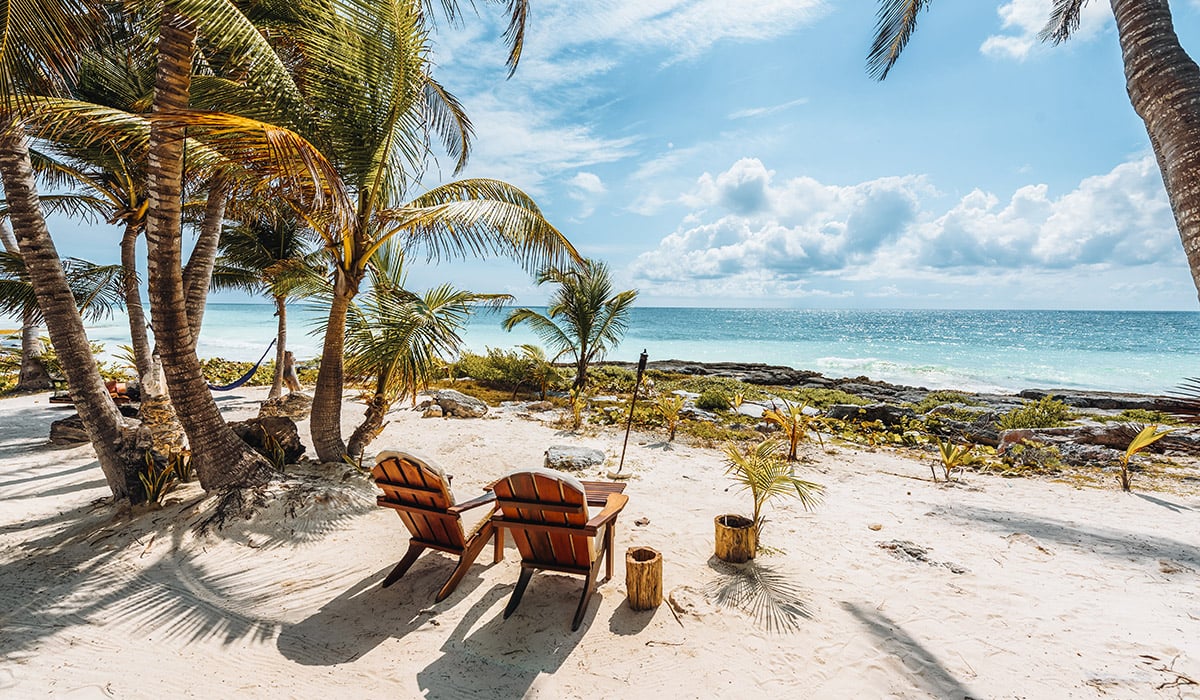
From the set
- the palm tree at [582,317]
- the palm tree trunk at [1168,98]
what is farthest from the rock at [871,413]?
the palm tree trunk at [1168,98]

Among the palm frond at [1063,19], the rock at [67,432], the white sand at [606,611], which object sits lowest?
the white sand at [606,611]

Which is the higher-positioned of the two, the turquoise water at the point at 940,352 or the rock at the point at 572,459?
the turquoise water at the point at 940,352

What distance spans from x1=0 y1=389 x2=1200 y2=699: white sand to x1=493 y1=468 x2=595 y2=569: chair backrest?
0.40 m

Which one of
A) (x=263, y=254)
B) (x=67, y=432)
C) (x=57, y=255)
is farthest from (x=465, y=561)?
(x=263, y=254)

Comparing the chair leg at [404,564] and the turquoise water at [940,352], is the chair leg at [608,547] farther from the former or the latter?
the turquoise water at [940,352]

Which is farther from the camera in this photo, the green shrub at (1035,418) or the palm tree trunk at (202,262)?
the green shrub at (1035,418)

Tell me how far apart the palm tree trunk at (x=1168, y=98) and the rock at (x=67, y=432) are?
11.0m

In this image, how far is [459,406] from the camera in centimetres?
905

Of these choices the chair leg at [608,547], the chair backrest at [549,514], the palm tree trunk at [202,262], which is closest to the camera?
the chair backrest at [549,514]

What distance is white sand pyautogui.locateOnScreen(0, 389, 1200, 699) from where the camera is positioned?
265 centimetres

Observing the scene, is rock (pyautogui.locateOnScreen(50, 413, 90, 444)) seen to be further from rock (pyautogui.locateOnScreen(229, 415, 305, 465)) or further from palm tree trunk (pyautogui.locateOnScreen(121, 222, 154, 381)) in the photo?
rock (pyautogui.locateOnScreen(229, 415, 305, 465))

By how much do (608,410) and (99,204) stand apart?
27.4 feet

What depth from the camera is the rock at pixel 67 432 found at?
6.79 meters

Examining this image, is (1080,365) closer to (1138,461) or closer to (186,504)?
(1138,461)
